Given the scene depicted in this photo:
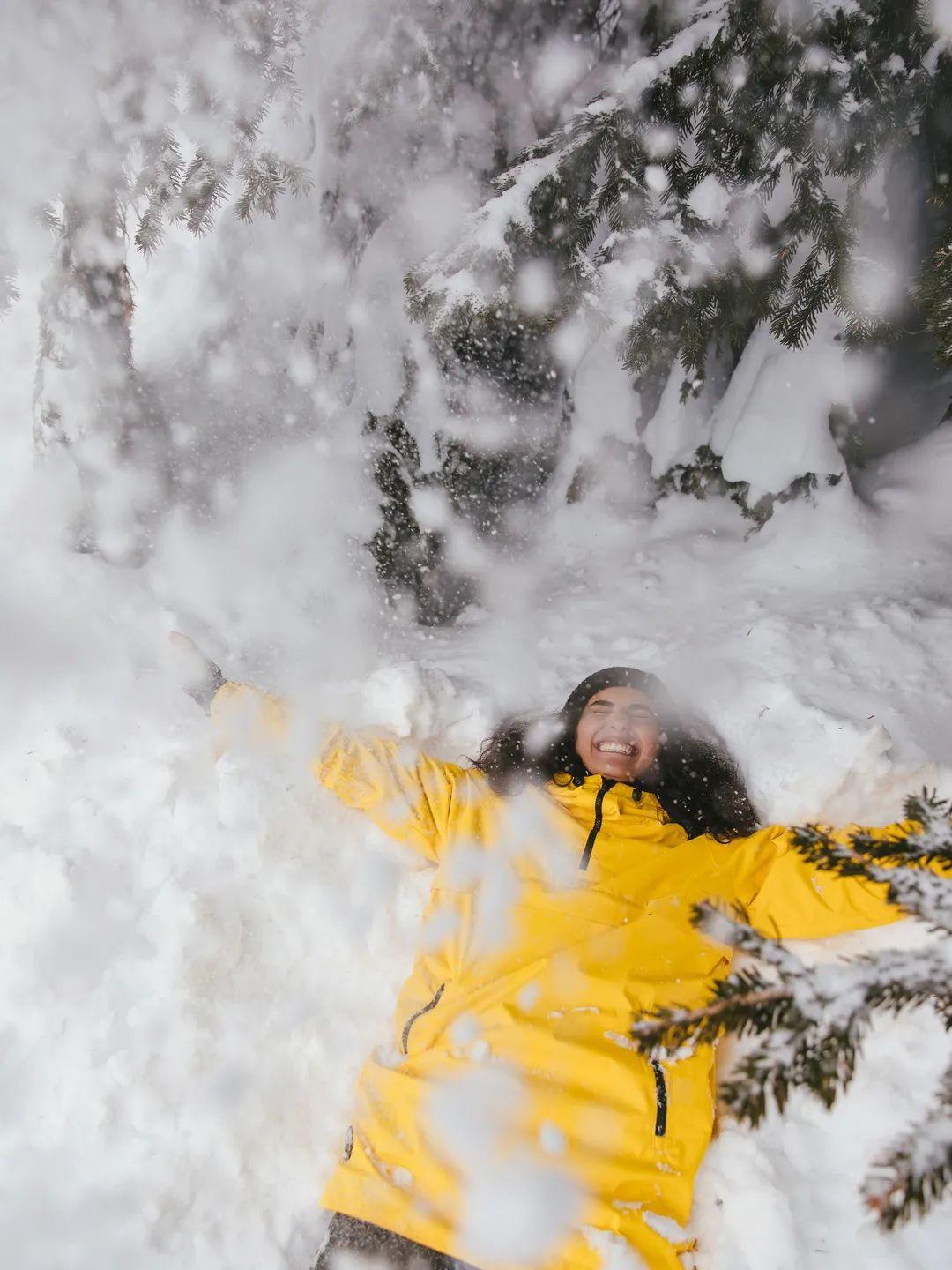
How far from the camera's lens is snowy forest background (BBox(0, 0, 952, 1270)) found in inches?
97.5

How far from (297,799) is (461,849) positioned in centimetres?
86

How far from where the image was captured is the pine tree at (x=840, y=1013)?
2.43 feet

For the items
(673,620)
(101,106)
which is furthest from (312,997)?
(101,106)

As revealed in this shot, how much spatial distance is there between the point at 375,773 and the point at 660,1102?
1487mm

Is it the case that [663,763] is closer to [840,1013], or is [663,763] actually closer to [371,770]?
[371,770]

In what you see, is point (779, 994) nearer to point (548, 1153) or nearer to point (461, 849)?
point (548, 1153)

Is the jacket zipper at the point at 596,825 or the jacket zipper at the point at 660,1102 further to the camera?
the jacket zipper at the point at 596,825

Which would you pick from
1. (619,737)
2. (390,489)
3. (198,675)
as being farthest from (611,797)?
(390,489)

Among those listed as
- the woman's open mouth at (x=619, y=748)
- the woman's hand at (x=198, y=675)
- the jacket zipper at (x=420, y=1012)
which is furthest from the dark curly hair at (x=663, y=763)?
the woman's hand at (x=198, y=675)

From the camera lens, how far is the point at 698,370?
3.89 metres

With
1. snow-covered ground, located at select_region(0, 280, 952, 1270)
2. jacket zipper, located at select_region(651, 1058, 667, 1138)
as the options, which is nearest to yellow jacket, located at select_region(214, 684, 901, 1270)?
jacket zipper, located at select_region(651, 1058, 667, 1138)

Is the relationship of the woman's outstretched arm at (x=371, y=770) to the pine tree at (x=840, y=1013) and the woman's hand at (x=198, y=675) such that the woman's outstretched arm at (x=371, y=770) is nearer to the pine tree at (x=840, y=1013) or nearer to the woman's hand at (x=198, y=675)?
the woman's hand at (x=198, y=675)

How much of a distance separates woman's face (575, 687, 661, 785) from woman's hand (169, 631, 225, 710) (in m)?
1.59

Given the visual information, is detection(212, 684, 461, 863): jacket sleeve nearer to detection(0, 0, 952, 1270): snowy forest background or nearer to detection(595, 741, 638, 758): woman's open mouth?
detection(0, 0, 952, 1270): snowy forest background
